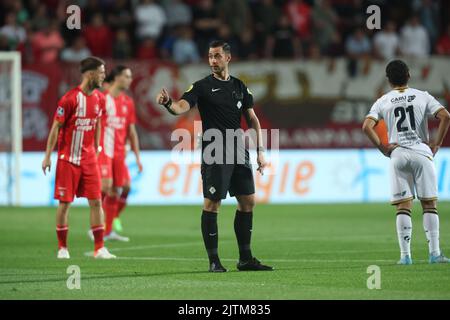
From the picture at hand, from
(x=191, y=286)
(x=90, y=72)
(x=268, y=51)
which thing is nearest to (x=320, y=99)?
(x=268, y=51)

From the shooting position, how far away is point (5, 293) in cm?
968

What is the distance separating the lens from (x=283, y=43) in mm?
25969

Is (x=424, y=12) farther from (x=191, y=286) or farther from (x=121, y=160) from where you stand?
(x=191, y=286)

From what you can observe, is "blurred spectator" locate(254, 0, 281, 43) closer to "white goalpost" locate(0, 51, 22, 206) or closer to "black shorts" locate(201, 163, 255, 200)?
"white goalpost" locate(0, 51, 22, 206)

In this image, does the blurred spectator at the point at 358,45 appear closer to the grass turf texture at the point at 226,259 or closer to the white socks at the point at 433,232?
the grass turf texture at the point at 226,259

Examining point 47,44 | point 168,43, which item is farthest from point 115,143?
point 168,43

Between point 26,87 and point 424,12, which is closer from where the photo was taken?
point 26,87

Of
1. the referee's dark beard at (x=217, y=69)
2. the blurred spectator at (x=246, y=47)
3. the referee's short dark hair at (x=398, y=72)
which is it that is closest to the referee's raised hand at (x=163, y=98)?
the referee's dark beard at (x=217, y=69)

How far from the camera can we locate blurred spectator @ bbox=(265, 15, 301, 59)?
2595 cm

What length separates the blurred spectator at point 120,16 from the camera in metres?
26.1

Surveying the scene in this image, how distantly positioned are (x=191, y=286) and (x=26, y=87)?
15054 millimetres

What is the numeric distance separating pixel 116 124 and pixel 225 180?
5412 millimetres

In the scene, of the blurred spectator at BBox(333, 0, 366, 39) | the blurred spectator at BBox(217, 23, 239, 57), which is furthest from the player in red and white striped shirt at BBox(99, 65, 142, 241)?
the blurred spectator at BBox(333, 0, 366, 39)

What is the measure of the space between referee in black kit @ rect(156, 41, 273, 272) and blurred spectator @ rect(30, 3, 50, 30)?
14167 millimetres
